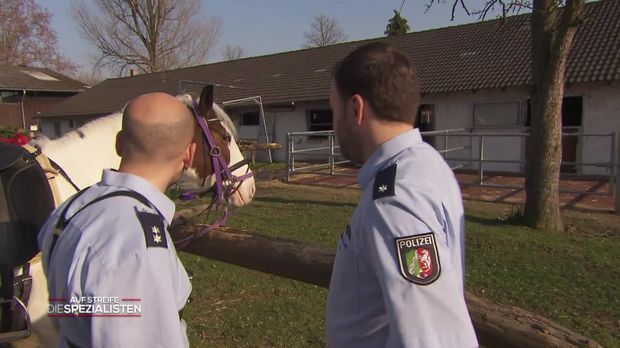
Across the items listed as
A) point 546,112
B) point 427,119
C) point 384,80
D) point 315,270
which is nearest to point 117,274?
point 384,80

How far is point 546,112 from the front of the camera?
692 cm

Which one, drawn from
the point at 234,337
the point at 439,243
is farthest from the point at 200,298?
the point at 439,243

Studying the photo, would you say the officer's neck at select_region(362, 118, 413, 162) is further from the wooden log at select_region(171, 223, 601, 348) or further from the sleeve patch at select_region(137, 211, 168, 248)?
the wooden log at select_region(171, 223, 601, 348)

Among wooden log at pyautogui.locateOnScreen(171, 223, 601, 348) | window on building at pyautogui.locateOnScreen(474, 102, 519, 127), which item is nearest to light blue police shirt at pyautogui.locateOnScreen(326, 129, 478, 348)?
wooden log at pyautogui.locateOnScreen(171, 223, 601, 348)

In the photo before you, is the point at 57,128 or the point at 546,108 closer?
the point at 546,108

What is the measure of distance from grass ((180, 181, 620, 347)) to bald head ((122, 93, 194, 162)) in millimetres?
2744

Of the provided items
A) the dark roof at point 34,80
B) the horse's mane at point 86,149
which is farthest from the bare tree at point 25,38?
the horse's mane at point 86,149

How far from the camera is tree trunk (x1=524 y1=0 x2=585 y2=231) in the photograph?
265 inches

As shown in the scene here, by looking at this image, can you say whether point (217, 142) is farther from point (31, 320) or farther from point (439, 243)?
point (439, 243)

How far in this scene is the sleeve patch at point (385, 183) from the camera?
1185mm

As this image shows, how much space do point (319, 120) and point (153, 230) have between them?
17912 mm

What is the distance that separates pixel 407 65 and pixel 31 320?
2.29 metres

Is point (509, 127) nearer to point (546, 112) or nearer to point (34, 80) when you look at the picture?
point (546, 112)

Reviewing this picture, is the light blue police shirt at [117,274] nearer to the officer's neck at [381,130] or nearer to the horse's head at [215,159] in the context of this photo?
the officer's neck at [381,130]
